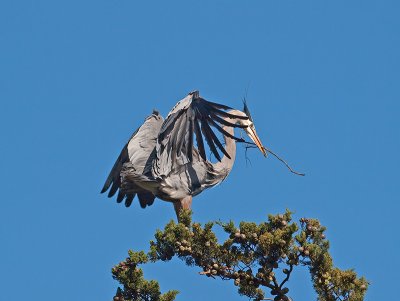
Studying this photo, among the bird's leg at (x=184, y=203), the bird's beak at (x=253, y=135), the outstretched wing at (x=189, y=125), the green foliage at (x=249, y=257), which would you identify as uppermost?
the bird's beak at (x=253, y=135)

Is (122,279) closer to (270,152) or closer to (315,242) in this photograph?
(315,242)

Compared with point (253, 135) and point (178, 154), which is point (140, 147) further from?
point (253, 135)

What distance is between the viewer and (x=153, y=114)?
756 inches

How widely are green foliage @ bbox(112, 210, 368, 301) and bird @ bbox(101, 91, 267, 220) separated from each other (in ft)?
5.62

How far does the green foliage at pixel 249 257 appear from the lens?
53.3 feet

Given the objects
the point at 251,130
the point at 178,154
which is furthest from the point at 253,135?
the point at 178,154

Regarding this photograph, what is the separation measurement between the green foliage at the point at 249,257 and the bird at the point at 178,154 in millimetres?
1714

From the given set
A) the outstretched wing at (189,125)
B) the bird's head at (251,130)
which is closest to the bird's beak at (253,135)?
the bird's head at (251,130)

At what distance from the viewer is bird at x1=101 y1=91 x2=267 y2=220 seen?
18.6 m

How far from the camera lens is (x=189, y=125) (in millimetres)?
18562

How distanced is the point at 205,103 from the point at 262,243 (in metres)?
2.80

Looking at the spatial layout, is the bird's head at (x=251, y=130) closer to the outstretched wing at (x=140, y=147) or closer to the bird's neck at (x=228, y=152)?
the bird's neck at (x=228, y=152)

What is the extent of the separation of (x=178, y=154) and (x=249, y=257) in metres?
2.56

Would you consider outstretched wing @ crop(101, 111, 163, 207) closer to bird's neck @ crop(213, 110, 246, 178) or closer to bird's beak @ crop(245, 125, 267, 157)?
bird's neck @ crop(213, 110, 246, 178)
